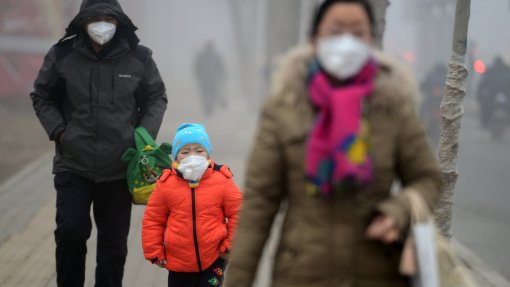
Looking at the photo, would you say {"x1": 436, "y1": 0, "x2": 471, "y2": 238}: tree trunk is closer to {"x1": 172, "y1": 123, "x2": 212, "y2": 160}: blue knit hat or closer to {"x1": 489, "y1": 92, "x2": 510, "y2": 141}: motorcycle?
{"x1": 172, "y1": 123, "x2": 212, "y2": 160}: blue knit hat

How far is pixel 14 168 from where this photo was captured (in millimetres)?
11625

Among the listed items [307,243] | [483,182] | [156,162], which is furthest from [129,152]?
[483,182]

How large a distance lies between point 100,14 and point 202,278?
62.6 inches

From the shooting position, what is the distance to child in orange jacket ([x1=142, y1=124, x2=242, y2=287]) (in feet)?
14.6

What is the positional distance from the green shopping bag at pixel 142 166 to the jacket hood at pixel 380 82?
2.18 meters

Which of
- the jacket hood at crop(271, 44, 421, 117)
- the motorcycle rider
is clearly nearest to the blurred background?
the motorcycle rider

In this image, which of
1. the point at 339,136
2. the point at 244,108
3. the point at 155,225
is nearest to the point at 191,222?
the point at 155,225

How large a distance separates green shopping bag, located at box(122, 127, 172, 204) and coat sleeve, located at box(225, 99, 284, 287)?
2023 mm

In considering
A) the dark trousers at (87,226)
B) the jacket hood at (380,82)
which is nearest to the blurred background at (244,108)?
the jacket hood at (380,82)

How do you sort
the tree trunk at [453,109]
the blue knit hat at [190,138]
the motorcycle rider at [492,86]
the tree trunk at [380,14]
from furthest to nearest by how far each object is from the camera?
the motorcycle rider at [492,86]
the tree trunk at [380,14]
the tree trunk at [453,109]
the blue knit hat at [190,138]

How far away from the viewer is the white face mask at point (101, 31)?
4879mm

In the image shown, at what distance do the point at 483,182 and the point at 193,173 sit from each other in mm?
8533

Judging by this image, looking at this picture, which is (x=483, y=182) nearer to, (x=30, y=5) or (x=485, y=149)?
(x=485, y=149)

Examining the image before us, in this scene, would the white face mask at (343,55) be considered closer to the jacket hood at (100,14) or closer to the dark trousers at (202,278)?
the dark trousers at (202,278)
